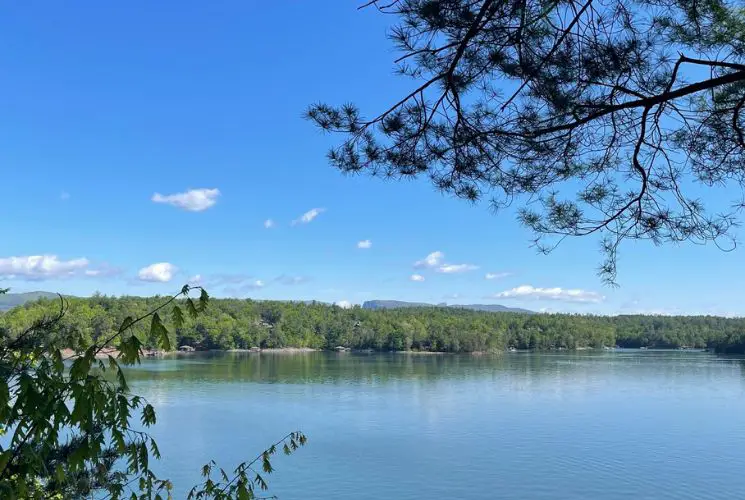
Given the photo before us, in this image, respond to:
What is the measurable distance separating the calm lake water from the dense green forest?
2952 cm

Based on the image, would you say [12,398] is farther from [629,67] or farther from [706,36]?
[706,36]

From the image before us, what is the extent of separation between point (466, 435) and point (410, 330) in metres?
44.4

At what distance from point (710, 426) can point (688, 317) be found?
75.0m

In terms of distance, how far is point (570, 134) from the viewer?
2.98m

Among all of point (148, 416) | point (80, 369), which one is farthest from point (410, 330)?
point (80, 369)

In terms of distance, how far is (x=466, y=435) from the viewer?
1580cm

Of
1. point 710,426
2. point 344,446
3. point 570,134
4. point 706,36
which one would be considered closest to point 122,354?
point 570,134

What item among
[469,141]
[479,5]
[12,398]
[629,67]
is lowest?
[12,398]

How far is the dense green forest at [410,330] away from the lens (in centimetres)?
5778

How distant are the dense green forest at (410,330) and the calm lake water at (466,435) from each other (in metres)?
29.5

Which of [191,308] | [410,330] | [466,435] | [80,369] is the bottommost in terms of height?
[466,435]

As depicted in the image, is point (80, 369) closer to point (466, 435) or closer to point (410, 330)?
point (466, 435)

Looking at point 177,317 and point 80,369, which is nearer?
point 80,369

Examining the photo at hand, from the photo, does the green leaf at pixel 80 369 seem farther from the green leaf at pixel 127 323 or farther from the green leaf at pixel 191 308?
the green leaf at pixel 191 308
